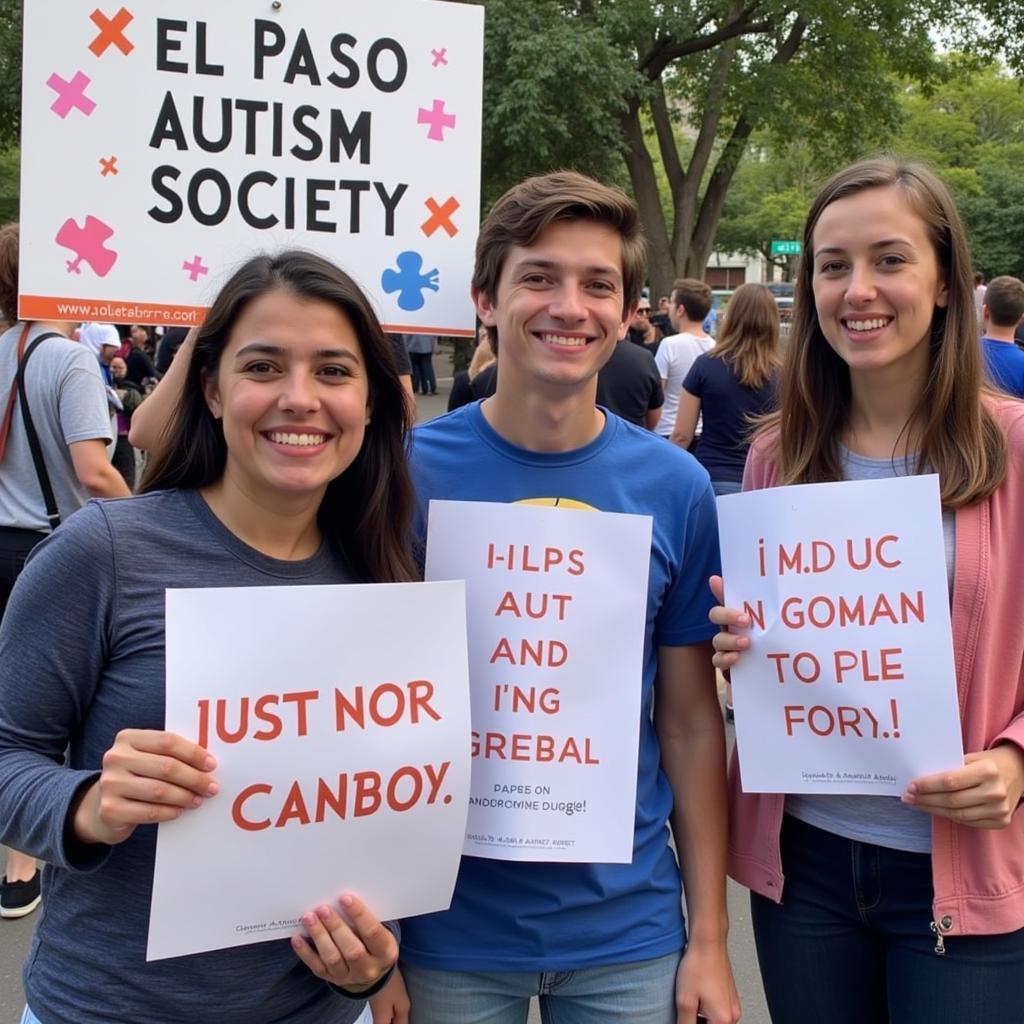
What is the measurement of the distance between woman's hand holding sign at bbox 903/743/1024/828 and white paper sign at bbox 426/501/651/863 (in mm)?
471

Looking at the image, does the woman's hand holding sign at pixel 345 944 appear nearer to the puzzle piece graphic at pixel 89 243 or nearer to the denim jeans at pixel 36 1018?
the denim jeans at pixel 36 1018

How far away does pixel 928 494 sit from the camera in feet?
5.72

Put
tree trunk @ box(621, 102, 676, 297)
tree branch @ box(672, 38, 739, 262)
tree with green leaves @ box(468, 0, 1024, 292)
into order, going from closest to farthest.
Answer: tree with green leaves @ box(468, 0, 1024, 292)
tree branch @ box(672, 38, 739, 262)
tree trunk @ box(621, 102, 676, 297)

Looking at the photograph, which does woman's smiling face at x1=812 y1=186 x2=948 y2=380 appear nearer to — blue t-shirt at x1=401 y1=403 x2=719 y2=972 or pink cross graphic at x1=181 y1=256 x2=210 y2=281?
blue t-shirt at x1=401 y1=403 x2=719 y2=972

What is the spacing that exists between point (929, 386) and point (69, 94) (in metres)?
2.03

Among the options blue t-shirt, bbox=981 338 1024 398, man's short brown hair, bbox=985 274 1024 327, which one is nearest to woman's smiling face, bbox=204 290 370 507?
blue t-shirt, bbox=981 338 1024 398

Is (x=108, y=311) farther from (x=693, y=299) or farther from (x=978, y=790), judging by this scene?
(x=693, y=299)

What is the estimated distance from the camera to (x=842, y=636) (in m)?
1.78

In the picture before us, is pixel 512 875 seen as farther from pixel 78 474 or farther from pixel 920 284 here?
pixel 78 474

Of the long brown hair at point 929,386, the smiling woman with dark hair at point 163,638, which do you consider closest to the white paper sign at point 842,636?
the long brown hair at point 929,386

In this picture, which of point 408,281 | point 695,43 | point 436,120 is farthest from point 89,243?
point 695,43

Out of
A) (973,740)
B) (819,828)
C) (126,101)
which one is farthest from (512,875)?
(126,101)

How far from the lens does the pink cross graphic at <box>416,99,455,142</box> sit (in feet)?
8.91

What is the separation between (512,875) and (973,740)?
0.80 metres
